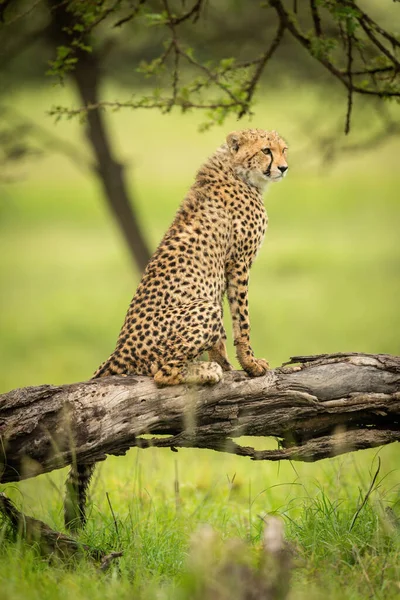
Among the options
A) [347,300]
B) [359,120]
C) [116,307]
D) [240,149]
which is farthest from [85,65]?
[347,300]

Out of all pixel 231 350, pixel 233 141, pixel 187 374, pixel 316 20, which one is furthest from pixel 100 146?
pixel 187 374

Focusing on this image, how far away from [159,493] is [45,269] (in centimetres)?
1392

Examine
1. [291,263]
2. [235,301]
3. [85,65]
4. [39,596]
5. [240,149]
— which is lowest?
[39,596]

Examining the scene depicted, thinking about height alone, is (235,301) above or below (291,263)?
below

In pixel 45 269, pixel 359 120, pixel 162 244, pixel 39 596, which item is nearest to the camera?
pixel 39 596

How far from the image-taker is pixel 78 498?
3.91m

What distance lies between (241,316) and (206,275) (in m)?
0.31

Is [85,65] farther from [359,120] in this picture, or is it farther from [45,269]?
[45,269]

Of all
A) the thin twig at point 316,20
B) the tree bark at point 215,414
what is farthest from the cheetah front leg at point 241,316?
the thin twig at point 316,20

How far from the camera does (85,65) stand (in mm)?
8961

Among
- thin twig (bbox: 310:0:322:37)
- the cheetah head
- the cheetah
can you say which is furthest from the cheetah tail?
thin twig (bbox: 310:0:322:37)

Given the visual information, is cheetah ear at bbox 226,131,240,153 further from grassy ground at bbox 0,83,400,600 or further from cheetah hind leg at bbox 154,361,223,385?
grassy ground at bbox 0,83,400,600

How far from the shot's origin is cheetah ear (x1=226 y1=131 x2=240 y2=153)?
182 inches

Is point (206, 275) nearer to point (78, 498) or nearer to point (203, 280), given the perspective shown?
point (203, 280)
